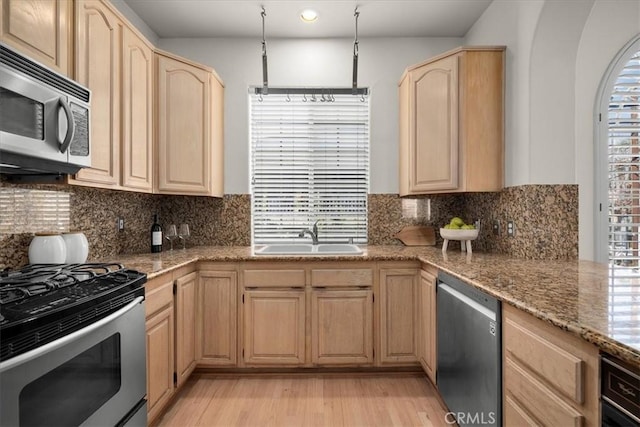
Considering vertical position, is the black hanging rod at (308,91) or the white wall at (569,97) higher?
the black hanging rod at (308,91)

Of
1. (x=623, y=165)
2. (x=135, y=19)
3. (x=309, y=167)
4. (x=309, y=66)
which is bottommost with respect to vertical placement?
(x=623, y=165)

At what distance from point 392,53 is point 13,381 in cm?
327

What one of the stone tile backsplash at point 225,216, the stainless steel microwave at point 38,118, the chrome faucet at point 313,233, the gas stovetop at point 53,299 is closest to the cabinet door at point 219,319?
the stone tile backsplash at point 225,216

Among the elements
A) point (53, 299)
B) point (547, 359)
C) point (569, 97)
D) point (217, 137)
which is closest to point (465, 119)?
point (569, 97)

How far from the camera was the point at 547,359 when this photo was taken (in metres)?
1.11

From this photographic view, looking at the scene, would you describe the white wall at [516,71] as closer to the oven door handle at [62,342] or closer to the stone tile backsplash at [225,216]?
the stone tile backsplash at [225,216]

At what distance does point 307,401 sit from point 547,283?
1.56 metres

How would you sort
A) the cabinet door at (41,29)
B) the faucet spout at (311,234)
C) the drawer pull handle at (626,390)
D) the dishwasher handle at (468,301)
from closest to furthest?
1. the drawer pull handle at (626,390)
2. the cabinet door at (41,29)
3. the dishwasher handle at (468,301)
4. the faucet spout at (311,234)

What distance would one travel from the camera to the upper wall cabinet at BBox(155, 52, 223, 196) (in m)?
2.58

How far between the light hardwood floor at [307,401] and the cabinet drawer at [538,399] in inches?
34.6

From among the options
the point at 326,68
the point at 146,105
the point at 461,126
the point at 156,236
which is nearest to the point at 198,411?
the point at 156,236

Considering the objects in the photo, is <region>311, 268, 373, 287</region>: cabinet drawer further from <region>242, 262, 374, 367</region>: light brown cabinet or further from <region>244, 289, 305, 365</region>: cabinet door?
<region>244, 289, 305, 365</region>: cabinet door

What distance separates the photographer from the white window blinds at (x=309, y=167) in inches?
127

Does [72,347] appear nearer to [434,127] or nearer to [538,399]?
[538,399]
